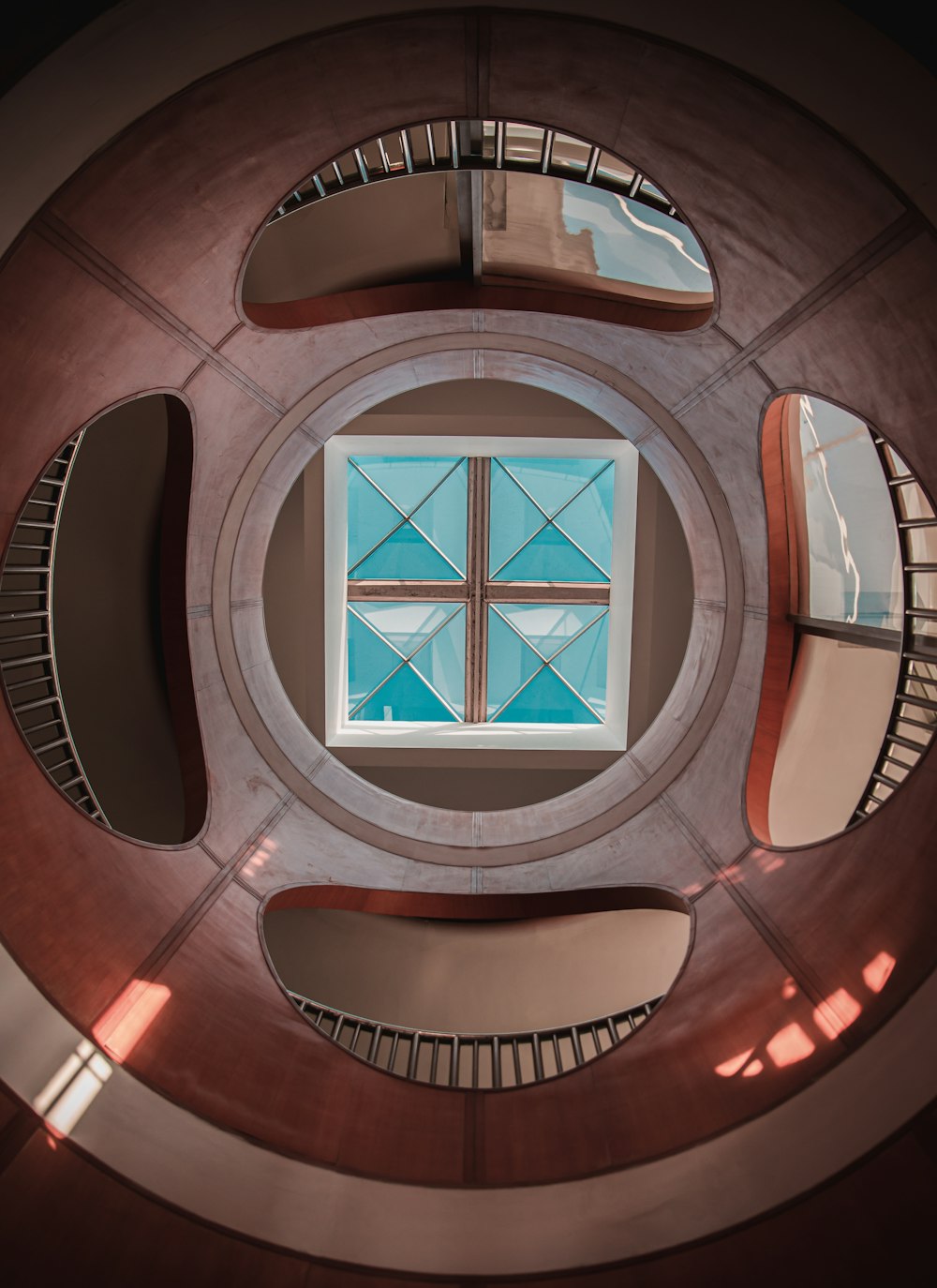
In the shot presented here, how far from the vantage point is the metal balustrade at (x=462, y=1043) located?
21.0 feet

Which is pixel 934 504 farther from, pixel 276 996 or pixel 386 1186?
pixel 276 996

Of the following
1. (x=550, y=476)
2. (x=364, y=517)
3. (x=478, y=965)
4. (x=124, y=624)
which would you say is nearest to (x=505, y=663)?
(x=550, y=476)

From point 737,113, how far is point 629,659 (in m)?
8.41

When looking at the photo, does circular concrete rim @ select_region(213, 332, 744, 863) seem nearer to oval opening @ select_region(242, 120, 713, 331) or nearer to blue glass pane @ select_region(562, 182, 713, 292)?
oval opening @ select_region(242, 120, 713, 331)

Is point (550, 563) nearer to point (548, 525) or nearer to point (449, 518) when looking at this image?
point (548, 525)

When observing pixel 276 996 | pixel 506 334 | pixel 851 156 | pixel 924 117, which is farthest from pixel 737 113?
pixel 276 996

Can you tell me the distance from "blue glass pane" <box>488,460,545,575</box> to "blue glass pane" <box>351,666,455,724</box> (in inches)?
98.5

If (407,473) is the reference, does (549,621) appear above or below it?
below

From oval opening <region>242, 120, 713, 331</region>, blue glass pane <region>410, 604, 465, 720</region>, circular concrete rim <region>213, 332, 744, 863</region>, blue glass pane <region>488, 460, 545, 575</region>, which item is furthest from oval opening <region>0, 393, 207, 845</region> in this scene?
blue glass pane <region>488, 460, 545, 575</region>

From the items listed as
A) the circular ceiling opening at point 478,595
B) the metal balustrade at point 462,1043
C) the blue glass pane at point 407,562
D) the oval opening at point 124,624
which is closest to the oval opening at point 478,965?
the metal balustrade at point 462,1043

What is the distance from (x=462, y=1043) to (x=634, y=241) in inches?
280

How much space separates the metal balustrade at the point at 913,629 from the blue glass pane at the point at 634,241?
2002 millimetres

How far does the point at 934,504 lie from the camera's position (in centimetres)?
476

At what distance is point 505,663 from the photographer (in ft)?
47.3
